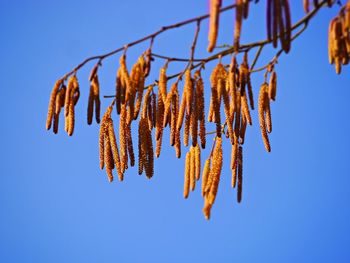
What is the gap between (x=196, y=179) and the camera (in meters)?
3.22

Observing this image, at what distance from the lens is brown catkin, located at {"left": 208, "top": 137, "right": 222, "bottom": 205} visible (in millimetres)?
2992

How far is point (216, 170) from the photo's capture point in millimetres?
3152

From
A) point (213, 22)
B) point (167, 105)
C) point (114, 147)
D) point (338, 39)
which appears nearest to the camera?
point (213, 22)

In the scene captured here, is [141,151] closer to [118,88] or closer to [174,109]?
[174,109]

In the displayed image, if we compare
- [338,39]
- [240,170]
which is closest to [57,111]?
[240,170]

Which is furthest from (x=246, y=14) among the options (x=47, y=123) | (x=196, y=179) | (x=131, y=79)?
(x=47, y=123)

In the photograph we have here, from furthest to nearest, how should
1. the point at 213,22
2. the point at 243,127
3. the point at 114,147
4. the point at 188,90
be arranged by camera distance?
the point at 114,147 → the point at 243,127 → the point at 188,90 → the point at 213,22

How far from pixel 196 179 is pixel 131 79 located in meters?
0.62

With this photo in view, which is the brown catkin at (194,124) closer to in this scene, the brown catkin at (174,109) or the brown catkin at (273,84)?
the brown catkin at (174,109)

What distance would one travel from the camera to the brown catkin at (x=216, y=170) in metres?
2.99

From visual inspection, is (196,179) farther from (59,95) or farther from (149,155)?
(59,95)

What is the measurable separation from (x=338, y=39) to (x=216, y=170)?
865 mm

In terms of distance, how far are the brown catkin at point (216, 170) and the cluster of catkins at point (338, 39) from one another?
0.75 meters

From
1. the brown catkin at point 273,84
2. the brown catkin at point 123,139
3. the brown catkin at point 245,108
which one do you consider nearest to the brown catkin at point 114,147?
the brown catkin at point 123,139
